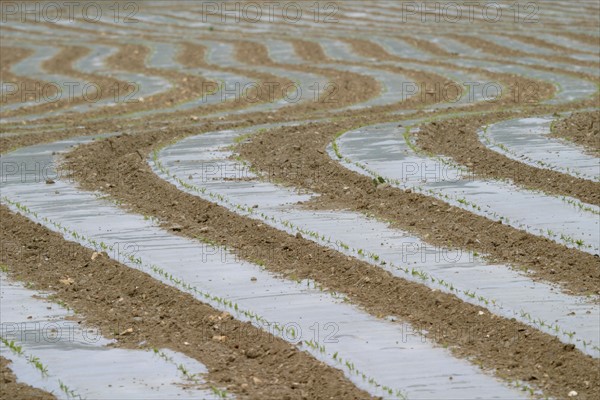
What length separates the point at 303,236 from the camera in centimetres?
1195

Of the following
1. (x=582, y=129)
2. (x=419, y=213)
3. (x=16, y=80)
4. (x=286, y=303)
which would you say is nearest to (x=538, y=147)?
(x=582, y=129)

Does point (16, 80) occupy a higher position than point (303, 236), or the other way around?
point (303, 236)

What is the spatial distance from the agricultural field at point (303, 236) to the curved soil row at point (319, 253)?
1.2 inches

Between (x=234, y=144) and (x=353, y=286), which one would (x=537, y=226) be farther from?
(x=234, y=144)

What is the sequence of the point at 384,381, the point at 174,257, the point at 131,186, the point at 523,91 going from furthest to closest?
the point at 523,91 < the point at 131,186 < the point at 174,257 < the point at 384,381

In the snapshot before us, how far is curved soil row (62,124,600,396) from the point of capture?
8.45 m

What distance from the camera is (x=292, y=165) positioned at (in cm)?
1552

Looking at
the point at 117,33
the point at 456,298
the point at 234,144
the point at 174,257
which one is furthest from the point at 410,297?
the point at 117,33

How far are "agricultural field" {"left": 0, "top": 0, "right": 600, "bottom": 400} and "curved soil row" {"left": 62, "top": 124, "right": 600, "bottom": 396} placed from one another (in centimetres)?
3

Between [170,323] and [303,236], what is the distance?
2.74 meters

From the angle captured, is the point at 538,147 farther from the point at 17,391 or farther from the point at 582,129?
the point at 17,391

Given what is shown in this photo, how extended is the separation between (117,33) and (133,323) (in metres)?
30.8

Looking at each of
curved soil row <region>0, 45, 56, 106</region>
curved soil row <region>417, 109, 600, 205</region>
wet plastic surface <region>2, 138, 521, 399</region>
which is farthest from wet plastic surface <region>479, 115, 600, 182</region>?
curved soil row <region>0, 45, 56, 106</region>
